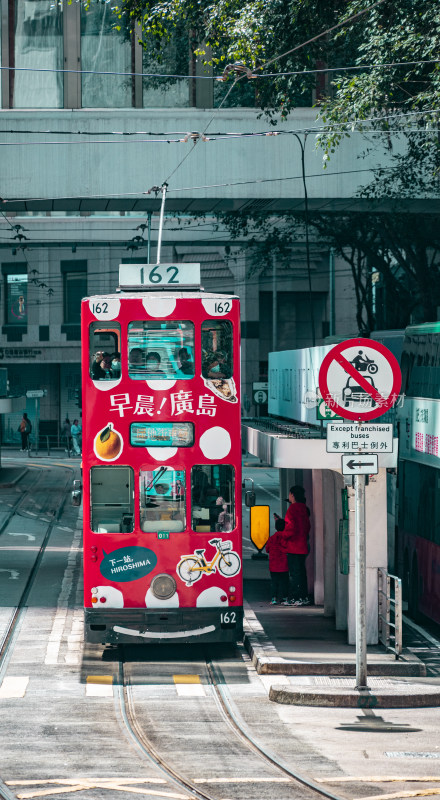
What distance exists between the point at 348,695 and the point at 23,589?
9.29m

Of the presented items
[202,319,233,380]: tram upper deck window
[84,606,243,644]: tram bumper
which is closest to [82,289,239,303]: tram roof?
[202,319,233,380]: tram upper deck window

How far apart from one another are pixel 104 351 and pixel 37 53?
1564 cm

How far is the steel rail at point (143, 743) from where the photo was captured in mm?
9429

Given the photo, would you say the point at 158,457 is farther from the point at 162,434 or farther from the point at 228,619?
the point at 228,619

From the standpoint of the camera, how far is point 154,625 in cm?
1473

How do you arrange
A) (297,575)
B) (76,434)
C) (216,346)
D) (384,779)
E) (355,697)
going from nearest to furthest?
(384,779) → (355,697) → (216,346) → (297,575) → (76,434)

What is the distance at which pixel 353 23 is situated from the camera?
20578 millimetres

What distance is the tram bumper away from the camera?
48.3 ft

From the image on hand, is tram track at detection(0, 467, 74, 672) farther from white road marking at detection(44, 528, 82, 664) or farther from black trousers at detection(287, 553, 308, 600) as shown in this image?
black trousers at detection(287, 553, 308, 600)

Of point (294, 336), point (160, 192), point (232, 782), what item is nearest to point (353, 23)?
point (160, 192)

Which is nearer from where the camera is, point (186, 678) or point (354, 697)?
point (354, 697)

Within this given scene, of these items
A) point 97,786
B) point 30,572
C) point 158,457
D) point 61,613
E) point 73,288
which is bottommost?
point 30,572

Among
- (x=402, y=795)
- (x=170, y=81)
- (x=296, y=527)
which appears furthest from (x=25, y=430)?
(x=402, y=795)

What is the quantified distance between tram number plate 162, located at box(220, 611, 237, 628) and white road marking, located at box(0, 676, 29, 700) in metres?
2.31
